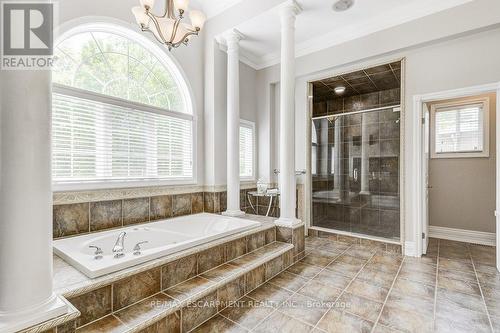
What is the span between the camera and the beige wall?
3.55 metres

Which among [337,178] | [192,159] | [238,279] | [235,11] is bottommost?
[238,279]

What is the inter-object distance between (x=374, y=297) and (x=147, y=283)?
1.82m

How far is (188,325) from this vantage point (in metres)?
1.63

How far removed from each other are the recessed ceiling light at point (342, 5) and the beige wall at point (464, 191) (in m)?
2.59

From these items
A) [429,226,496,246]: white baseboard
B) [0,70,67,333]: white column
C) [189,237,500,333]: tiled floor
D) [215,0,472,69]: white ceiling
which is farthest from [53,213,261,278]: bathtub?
[429,226,496,246]: white baseboard

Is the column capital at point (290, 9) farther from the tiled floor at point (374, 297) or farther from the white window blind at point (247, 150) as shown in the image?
the tiled floor at point (374, 297)

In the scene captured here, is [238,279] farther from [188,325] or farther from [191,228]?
[191,228]

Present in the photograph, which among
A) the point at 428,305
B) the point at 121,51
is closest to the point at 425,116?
the point at 428,305

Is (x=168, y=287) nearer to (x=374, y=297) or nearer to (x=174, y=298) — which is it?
(x=174, y=298)

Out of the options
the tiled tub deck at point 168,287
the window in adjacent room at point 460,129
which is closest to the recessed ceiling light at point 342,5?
the window in adjacent room at point 460,129

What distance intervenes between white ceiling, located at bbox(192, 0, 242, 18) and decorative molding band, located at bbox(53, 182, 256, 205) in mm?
2449

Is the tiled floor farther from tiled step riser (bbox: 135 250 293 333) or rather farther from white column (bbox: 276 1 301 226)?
white column (bbox: 276 1 301 226)

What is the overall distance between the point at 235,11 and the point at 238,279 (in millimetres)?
3233

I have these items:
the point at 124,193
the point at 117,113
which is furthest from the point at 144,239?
the point at 117,113
